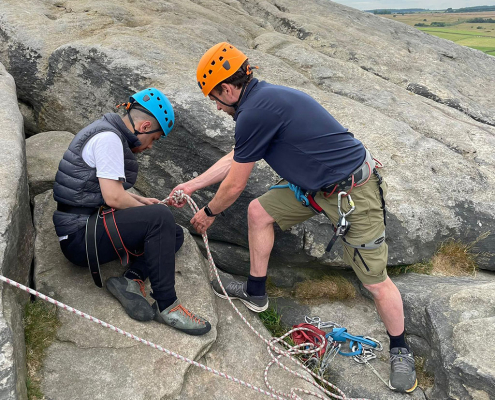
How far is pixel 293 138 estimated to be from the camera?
4.74 meters

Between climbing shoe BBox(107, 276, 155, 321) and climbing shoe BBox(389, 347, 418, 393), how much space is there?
9.58 feet

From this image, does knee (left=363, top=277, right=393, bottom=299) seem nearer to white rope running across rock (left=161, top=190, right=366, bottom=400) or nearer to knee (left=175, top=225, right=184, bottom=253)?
white rope running across rock (left=161, top=190, right=366, bottom=400)

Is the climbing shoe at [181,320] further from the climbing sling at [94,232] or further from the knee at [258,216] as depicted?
the knee at [258,216]

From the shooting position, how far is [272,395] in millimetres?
4715

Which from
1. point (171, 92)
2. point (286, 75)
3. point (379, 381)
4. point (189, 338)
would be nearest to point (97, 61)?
point (171, 92)

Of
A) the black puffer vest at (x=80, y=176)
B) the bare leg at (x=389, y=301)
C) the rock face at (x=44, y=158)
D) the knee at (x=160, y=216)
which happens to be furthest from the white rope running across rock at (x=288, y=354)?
the rock face at (x=44, y=158)

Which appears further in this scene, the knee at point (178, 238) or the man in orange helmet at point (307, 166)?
the knee at point (178, 238)

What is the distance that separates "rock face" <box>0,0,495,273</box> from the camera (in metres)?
6.67

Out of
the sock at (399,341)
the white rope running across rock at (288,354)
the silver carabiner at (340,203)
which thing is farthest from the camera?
the sock at (399,341)

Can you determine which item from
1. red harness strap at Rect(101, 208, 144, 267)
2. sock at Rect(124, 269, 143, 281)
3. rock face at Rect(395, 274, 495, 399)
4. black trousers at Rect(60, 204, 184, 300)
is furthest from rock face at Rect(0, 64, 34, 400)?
rock face at Rect(395, 274, 495, 399)

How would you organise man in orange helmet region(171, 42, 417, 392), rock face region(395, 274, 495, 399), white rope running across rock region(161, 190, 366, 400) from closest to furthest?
rock face region(395, 274, 495, 399)
man in orange helmet region(171, 42, 417, 392)
white rope running across rock region(161, 190, 366, 400)

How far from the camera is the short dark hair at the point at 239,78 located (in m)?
4.81

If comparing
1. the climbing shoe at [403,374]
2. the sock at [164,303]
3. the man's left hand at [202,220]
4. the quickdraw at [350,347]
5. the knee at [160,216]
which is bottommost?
the quickdraw at [350,347]

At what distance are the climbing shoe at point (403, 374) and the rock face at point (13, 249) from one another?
3.95 metres
